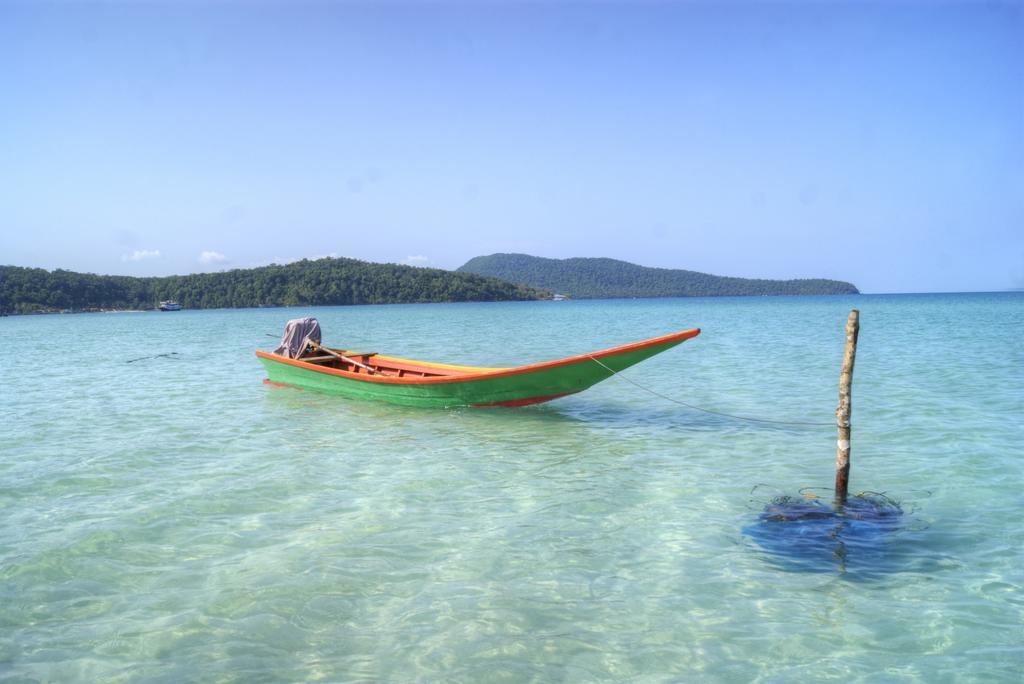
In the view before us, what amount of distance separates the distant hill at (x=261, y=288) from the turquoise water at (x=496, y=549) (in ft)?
367

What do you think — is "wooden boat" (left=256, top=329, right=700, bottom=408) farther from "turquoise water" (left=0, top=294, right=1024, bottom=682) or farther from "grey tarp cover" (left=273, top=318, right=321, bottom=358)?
"turquoise water" (left=0, top=294, right=1024, bottom=682)

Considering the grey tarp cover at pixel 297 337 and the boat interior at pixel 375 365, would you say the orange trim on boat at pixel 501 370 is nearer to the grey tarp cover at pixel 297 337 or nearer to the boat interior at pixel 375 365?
the boat interior at pixel 375 365

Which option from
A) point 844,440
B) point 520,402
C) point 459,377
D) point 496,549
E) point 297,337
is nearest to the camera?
point 496,549

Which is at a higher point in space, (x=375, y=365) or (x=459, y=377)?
(x=459, y=377)

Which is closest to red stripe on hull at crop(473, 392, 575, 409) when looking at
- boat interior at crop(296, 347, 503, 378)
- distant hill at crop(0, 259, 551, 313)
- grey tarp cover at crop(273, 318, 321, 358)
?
boat interior at crop(296, 347, 503, 378)

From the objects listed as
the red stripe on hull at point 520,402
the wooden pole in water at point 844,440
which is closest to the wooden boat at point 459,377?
the red stripe on hull at point 520,402

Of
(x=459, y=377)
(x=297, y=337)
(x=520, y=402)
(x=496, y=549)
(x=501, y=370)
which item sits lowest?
(x=496, y=549)

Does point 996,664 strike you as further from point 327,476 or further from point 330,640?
point 327,476

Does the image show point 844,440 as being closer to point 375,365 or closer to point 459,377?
point 459,377

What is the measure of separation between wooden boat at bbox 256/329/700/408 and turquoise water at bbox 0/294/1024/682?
1.45 feet

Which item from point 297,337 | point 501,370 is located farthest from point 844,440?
point 297,337

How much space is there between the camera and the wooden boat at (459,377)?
11.2m

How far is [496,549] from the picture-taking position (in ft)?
20.7

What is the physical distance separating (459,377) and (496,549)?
646cm
